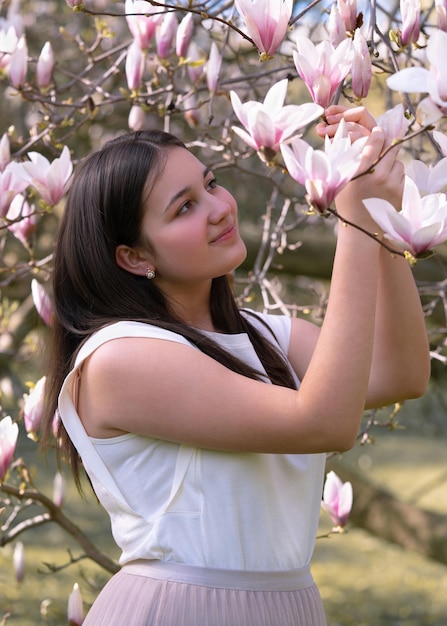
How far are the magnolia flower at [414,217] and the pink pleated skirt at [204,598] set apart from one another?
23.8 inches

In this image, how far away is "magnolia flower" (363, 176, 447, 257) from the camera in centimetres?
103

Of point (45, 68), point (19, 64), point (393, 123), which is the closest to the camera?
point (393, 123)

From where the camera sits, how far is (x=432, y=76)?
3.18 feet

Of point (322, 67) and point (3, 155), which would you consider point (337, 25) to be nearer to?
point (322, 67)

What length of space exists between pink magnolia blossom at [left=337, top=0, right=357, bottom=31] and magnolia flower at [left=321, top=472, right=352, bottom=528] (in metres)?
0.90

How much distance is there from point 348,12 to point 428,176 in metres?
0.32

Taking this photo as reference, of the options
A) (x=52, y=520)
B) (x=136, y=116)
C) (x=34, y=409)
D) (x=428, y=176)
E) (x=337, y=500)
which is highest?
(x=428, y=176)

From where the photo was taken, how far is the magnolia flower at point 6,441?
1.73 metres

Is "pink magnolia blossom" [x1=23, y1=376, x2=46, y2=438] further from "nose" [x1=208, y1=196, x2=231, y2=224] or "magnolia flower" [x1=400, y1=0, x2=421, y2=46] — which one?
"magnolia flower" [x1=400, y1=0, x2=421, y2=46]

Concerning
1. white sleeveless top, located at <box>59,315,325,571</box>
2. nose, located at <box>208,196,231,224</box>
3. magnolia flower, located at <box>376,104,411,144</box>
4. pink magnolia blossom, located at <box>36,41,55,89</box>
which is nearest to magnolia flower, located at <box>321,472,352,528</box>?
white sleeveless top, located at <box>59,315,325,571</box>

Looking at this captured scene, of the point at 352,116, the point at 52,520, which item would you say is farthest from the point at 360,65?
the point at 52,520

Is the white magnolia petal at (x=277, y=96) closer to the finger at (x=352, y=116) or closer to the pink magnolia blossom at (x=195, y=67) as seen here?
the finger at (x=352, y=116)

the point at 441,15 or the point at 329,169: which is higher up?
the point at 441,15

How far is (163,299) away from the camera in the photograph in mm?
1535
